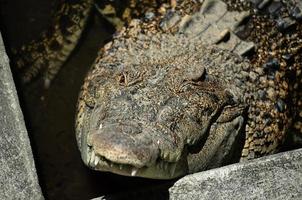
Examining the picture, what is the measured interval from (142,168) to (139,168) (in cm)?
2

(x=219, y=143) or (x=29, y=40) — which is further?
(x=29, y=40)

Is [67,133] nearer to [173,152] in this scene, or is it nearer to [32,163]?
[32,163]

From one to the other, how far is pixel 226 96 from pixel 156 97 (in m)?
0.51

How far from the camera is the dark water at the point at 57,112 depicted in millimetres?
3836

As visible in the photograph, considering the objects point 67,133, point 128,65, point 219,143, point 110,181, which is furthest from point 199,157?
point 67,133

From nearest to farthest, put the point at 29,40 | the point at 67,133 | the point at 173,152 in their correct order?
1. the point at 173,152
2. the point at 67,133
3. the point at 29,40

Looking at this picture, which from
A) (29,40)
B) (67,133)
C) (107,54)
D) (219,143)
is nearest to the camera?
(219,143)

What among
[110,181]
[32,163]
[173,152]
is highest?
[173,152]

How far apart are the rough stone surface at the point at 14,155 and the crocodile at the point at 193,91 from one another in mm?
271

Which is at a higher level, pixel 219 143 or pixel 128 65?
pixel 128 65

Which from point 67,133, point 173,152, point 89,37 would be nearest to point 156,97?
point 173,152

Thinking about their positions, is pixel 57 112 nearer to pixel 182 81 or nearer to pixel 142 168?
pixel 182 81

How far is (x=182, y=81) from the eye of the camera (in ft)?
9.92

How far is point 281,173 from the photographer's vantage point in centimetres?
290
